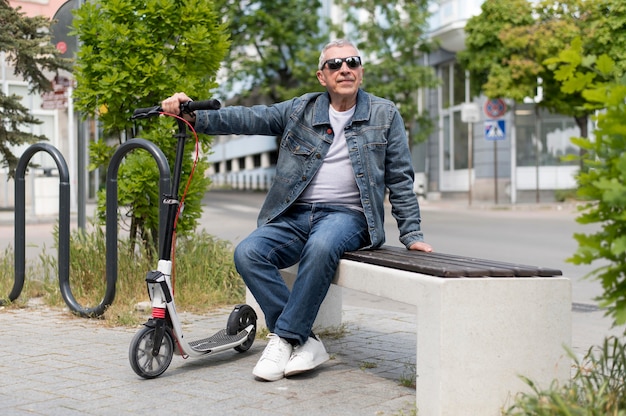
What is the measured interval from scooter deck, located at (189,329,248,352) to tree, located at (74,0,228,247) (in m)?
2.57

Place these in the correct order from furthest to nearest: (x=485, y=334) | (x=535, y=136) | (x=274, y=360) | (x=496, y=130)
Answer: (x=535, y=136) < (x=496, y=130) < (x=274, y=360) < (x=485, y=334)

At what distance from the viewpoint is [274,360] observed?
4.72 m

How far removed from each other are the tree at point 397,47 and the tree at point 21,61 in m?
19.9

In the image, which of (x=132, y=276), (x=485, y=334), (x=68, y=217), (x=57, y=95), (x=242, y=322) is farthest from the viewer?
(x=57, y=95)

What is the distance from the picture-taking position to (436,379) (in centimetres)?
387

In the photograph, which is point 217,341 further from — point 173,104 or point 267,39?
point 267,39

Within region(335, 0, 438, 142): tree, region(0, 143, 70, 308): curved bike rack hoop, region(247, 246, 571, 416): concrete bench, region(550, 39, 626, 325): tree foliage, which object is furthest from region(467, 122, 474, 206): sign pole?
region(550, 39, 626, 325): tree foliage

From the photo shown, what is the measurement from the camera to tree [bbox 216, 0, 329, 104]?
3550 centimetres

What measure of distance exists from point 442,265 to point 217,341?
1539mm

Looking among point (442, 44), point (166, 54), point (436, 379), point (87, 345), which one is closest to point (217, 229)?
point (166, 54)

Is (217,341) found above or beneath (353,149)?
beneath

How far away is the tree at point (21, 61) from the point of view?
387 inches

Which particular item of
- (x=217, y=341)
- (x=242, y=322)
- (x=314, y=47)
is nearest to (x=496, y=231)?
(x=242, y=322)

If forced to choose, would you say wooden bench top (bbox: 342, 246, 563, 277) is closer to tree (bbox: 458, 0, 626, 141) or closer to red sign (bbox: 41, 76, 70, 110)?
red sign (bbox: 41, 76, 70, 110)
